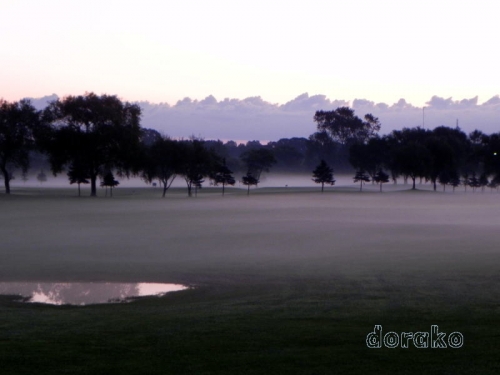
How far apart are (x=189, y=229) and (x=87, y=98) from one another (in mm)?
44288

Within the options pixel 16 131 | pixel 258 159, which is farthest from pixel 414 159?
pixel 16 131

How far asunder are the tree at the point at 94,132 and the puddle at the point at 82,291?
54.9 metres

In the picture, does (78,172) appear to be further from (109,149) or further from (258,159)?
(258,159)

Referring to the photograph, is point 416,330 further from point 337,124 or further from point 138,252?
point 337,124

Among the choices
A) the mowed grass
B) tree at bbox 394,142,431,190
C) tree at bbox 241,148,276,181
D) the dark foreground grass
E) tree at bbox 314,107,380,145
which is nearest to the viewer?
the dark foreground grass

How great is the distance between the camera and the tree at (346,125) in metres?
151

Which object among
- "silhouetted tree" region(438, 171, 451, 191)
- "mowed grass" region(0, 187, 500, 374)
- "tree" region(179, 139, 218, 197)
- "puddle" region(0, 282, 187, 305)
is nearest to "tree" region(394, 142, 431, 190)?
"silhouetted tree" region(438, 171, 451, 191)

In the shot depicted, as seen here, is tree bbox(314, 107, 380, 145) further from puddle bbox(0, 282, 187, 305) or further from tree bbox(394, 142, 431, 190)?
puddle bbox(0, 282, 187, 305)

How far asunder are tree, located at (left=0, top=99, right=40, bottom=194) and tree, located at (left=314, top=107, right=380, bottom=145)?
89.6m

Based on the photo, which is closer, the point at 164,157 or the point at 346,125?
the point at 164,157

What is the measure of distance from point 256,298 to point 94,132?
2367 inches

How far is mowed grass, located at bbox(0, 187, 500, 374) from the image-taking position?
825cm

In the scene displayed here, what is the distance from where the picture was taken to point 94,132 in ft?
236

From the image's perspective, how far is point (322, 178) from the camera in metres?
92.5
